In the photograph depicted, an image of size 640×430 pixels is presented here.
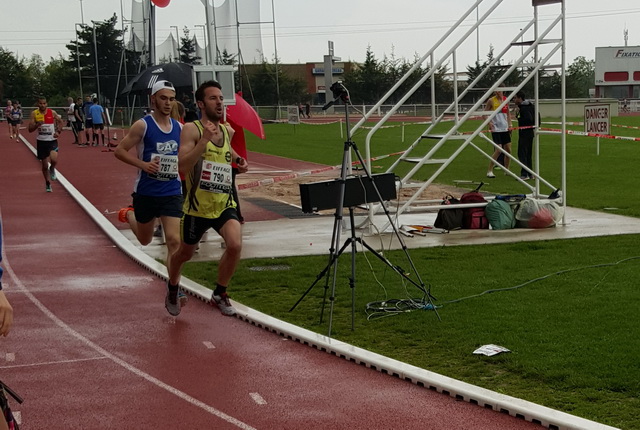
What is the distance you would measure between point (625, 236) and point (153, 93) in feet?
22.7

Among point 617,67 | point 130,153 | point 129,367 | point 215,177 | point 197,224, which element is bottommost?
point 129,367

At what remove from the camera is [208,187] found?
28.4 ft

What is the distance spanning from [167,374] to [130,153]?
2774 mm

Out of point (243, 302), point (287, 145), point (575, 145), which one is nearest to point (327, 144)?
point (287, 145)

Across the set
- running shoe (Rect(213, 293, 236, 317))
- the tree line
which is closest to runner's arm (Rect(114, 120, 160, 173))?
running shoe (Rect(213, 293, 236, 317))

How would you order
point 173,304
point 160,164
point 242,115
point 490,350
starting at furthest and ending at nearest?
point 242,115 → point 160,164 → point 173,304 → point 490,350

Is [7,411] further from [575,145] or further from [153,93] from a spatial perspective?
[575,145]

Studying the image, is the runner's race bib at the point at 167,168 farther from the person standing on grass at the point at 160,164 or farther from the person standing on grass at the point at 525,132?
the person standing on grass at the point at 525,132

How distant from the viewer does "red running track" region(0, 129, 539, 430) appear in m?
5.92

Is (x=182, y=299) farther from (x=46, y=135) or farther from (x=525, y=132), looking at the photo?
(x=525, y=132)

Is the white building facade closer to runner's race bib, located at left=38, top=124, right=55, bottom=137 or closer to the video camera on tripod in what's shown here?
runner's race bib, located at left=38, top=124, right=55, bottom=137

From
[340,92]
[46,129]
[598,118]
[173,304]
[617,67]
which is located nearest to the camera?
[340,92]

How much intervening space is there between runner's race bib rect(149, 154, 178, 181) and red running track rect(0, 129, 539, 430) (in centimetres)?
131

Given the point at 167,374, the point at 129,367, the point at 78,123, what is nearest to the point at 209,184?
the point at 129,367
